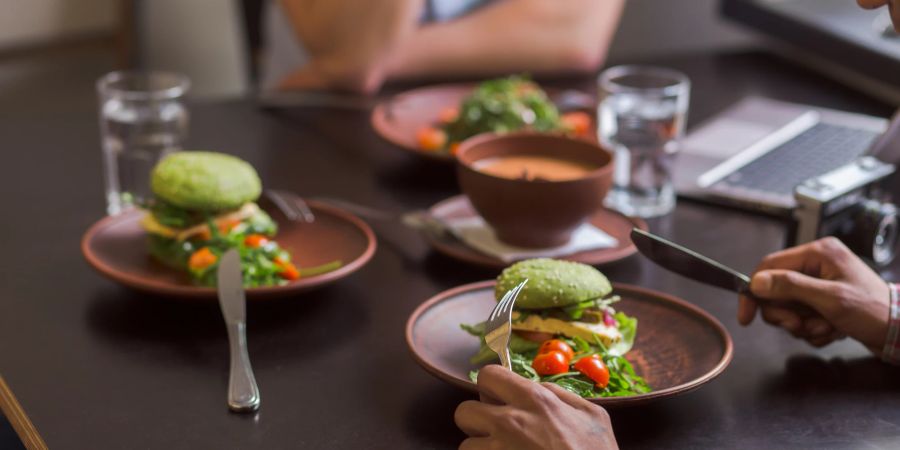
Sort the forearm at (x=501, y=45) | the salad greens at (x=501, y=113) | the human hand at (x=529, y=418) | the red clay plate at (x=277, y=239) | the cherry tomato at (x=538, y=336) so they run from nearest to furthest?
the human hand at (x=529, y=418), the cherry tomato at (x=538, y=336), the red clay plate at (x=277, y=239), the salad greens at (x=501, y=113), the forearm at (x=501, y=45)

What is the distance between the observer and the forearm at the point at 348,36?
7.16ft

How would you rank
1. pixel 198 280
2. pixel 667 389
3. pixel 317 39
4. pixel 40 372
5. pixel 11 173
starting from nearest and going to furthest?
1. pixel 667 389
2. pixel 40 372
3. pixel 198 280
4. pixel 11 173
5. pixel 317 39

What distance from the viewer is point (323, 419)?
3.56 ft

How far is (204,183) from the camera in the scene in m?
1.37

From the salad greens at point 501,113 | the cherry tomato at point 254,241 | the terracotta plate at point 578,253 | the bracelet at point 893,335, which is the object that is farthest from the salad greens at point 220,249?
the bracelet at point 893,335

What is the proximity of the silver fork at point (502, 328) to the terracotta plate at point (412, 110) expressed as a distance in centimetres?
74

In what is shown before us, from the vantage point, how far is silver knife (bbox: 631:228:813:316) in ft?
3.99

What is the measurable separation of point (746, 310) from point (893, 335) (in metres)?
0.15

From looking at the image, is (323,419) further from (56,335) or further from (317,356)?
(56,335)

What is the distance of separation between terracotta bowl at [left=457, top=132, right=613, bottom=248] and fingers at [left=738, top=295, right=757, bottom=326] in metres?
0.25

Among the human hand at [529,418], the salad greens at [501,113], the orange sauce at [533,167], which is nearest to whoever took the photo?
the human hand at [529,418]

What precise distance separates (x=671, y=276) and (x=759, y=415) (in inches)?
13.6

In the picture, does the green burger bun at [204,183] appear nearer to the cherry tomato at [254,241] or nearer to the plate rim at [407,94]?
the cherry tomato at [254,241]

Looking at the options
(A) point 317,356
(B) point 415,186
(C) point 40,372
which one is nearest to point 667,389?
(A) point 317,356
